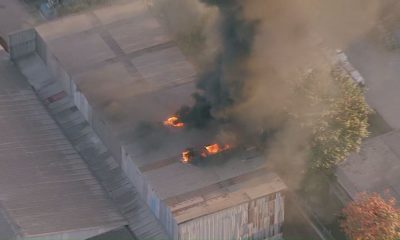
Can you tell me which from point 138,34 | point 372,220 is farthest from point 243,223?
point 138,34

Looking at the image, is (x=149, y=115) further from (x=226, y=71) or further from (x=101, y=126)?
(x=226, y=71)

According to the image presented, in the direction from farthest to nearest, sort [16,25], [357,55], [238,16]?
[16,25] < [357,55] < [238,16]

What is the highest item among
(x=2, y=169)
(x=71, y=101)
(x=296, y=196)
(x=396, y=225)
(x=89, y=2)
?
(x=89, y=2)

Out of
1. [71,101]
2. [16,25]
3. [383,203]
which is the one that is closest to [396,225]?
[383,203]

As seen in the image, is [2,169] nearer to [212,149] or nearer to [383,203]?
[212,149]

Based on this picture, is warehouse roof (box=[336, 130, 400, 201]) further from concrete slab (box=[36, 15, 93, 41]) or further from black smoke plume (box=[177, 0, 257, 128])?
concrete slab (box=[36, 15, 93, 41])

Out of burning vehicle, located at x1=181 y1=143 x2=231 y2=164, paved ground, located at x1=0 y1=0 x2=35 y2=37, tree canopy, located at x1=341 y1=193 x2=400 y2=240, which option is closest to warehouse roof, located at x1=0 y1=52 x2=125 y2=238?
burning vehicle, located at x1=181 y1=143 x2=231 y2=164

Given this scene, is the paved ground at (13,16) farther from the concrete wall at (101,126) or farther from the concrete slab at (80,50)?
the concrete slab at (80,50)
